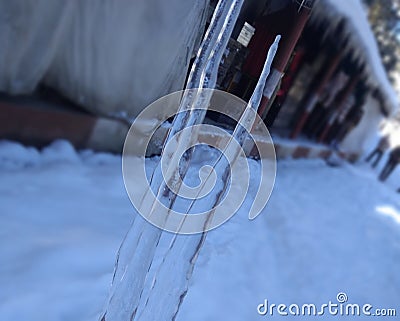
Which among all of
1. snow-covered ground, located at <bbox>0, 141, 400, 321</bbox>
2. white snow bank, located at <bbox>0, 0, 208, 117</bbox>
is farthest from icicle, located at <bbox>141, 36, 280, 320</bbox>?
white snow bank, located at <bbox>0, 0, 208, 117</bbox>

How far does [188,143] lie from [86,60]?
239 cm

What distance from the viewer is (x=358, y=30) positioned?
6.43m

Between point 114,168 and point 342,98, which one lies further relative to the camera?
point 342,98

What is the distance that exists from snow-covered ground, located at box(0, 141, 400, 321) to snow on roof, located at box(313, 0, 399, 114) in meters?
2.93

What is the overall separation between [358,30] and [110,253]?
6.26 meters

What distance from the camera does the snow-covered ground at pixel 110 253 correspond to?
77.2 inches

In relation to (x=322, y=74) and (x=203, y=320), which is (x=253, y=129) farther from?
(x=322, y=74)

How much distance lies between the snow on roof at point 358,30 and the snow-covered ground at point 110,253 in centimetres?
293

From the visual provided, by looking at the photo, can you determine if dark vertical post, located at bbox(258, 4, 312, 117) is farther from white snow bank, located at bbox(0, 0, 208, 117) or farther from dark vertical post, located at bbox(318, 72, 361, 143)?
dark vertical post, located at bbox(318, 72, 361, 143)

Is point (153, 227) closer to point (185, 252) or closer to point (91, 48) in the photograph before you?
point (185, 252)

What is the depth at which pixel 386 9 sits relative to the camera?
20.1 meters

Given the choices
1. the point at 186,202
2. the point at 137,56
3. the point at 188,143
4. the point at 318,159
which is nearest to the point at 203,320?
the point at 186,202

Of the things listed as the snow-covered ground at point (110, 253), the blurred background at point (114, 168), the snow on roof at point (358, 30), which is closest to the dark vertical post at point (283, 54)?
the blurred background at point (114, 168)

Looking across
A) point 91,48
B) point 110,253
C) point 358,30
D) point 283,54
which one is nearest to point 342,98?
point 358,30
